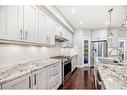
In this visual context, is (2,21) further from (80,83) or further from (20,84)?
(80,83)

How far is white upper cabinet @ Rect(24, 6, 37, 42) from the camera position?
7.36 ft

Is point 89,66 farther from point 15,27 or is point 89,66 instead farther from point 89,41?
point 15,27

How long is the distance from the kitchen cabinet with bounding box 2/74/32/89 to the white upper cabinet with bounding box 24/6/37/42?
813mm

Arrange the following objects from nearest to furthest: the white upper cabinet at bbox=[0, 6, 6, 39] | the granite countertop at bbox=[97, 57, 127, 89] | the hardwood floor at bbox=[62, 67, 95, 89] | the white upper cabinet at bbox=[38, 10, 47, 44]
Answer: the granite countertop at bbox=[97, 57, 127, 89]
the white upper cabinet at bbox=[0, 6, 6, 39]
the white upper cabinet at bbox=[38, 10, 47, 44]
the hardwood floor at bbox=[62, 67, 95, 89]

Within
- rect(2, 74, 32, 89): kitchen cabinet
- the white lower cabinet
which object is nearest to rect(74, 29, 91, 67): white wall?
the white lower cabinet

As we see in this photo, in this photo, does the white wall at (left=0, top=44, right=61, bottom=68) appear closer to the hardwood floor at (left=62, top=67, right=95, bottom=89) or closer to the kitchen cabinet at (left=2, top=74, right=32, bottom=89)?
the kitchen cabinet at (left=2, top=74, right=32, bottom=89)

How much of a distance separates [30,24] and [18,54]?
0.72 metres

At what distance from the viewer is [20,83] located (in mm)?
1596

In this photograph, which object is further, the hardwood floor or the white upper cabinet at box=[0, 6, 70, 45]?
the hardwood floor

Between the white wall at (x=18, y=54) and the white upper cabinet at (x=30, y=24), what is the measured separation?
371mm

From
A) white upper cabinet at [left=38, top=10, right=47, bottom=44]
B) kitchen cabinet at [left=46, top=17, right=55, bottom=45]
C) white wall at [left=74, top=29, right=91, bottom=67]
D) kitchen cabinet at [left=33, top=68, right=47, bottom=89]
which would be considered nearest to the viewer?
kitchen cabinet at [left=33, top=68, right=47, bottom=89]

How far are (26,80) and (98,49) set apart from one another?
6.70m

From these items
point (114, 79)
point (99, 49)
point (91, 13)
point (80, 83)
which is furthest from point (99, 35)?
point (114, 79)
